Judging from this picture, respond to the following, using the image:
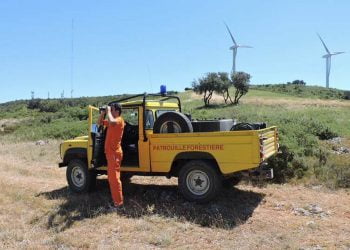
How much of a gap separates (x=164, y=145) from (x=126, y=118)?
1449 mm

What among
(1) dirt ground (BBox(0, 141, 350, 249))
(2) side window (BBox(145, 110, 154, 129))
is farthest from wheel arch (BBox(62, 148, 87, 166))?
(2) side window (BBox(145, 110, 154, 129))

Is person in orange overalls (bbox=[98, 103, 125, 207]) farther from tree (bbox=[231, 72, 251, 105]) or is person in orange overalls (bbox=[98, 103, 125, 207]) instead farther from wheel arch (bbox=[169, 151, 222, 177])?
tree (bbox=[231, 72, 251, 105])

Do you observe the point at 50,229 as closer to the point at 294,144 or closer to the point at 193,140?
the point at 193,140

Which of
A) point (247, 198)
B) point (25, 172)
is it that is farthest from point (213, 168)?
point (25, 172)

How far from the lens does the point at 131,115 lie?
875 centimetres

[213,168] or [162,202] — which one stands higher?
[213,168]

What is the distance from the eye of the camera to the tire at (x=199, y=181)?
25.1ft

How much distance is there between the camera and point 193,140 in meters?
7.74

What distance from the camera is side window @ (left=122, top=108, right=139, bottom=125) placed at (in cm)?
862

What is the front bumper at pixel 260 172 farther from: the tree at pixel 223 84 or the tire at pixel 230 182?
the tree at pixel 223 84

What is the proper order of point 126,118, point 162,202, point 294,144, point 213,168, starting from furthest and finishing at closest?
1. point 294,144
2. point 126,118
3. point 162,202
4. point 213,168

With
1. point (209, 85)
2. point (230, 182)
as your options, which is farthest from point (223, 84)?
point (230, 182)

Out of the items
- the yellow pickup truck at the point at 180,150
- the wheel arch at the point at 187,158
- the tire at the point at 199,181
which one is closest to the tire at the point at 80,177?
the yellow pickup truck at the point at 180,150

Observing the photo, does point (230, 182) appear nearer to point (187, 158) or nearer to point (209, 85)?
point (187, 158)
